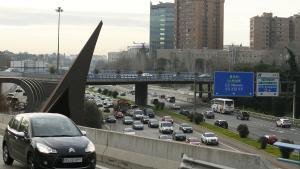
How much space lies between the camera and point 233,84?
48781 mm

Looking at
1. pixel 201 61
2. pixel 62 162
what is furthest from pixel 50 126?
pixel 201 61

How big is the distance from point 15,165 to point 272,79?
3942 cm

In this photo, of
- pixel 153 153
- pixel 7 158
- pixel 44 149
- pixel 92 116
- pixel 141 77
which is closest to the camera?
pixel 44 149

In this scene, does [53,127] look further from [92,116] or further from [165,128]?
[165,128]

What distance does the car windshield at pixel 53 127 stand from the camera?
13.9m

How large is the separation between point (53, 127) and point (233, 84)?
35.8 metres

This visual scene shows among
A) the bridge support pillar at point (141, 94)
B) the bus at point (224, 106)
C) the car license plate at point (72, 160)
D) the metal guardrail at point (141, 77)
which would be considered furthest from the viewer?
the bridge support pillar at point (141, 94)

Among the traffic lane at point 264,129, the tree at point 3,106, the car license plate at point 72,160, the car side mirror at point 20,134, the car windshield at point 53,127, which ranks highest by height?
the car windshield at point 53,127

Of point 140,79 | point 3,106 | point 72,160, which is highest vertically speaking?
point 140,79

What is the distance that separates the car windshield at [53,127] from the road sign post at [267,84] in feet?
125

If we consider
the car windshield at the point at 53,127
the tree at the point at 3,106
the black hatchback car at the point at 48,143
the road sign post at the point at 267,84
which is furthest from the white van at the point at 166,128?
the car windshield at the point at 53,127

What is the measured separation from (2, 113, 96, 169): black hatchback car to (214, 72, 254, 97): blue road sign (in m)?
34.3

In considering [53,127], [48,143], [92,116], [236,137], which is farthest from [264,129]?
[48,143]

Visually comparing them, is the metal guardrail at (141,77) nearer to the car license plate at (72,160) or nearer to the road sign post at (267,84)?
the road sign post at (267,84)
